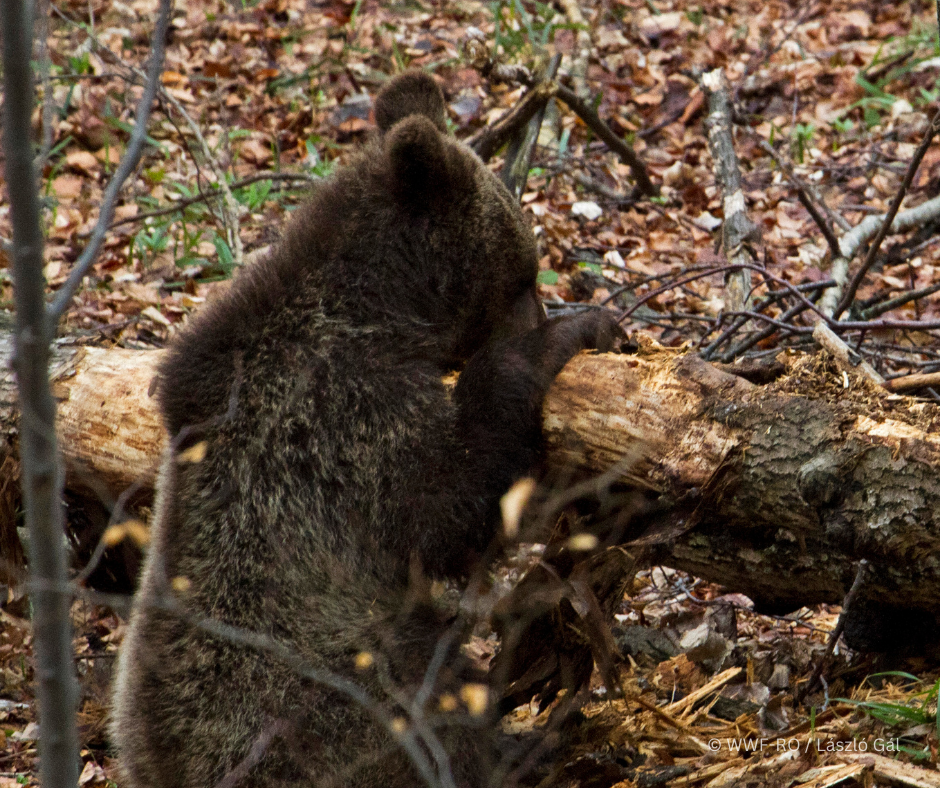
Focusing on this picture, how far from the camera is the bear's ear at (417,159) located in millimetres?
3512

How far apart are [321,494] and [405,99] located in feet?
6.38

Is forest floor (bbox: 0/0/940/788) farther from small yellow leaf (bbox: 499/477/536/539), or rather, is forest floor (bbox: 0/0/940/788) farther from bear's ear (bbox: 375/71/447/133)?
small yellow leaf (bbox: 499/477/536/539)

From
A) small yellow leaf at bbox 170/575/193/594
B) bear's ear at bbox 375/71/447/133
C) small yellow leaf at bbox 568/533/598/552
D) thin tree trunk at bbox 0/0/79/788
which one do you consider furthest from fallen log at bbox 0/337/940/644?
bear's ear at bbox 375/71/447/133

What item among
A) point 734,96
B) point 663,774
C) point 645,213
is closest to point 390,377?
point 663,774

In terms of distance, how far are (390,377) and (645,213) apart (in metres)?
5.03

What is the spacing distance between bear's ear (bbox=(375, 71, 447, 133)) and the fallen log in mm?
1601

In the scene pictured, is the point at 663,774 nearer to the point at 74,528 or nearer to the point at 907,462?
the point at 907,462

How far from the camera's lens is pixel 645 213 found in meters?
7.92

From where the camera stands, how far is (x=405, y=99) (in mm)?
4289

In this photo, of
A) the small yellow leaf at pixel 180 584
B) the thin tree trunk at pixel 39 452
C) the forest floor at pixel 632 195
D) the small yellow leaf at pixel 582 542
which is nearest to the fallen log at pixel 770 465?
the small yellow leaf at pixel 582 542

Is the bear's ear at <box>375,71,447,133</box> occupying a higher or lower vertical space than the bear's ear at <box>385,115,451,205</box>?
higher

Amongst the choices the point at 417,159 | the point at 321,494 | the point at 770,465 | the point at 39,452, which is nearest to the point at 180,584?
the point at 321,494

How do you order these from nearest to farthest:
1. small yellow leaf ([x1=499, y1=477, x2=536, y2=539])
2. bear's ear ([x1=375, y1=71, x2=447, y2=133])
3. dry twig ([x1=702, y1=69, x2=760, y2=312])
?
1. small yellow leaf ([x1=499, y1=477, x2=536, y2=539])
2. bear's ear ([x1=375, y1=71, x2=447, y2=133])
3. dry twig ([x1=702, y1=69, x2=760, y2=312])

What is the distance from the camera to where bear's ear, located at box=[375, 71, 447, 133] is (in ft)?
14.0
